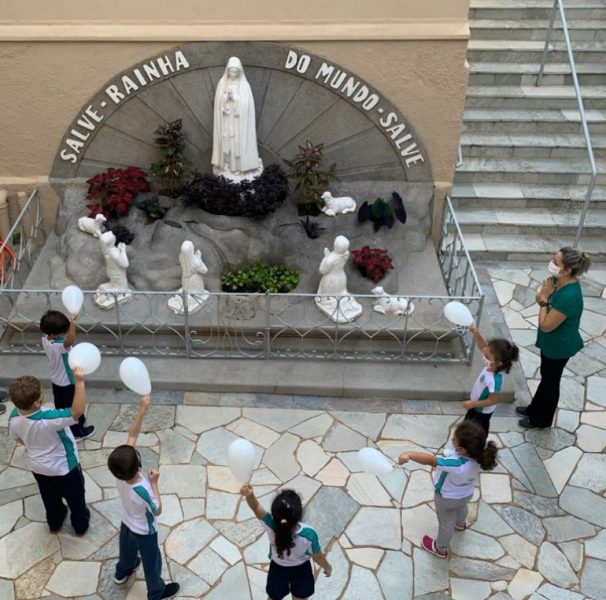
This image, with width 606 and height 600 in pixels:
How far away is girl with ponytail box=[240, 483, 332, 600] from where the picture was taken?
3629 mm

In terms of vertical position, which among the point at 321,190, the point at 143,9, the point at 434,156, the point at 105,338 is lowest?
the point at 105,338

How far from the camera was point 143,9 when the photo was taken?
23.1 ft

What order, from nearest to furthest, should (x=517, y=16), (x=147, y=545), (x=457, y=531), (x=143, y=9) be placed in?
1. (x=147, y=545)
2. (x=457, y=531)
3. (x=143, y=9)
4. (x=517, y=16)

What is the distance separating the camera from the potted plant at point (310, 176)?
24.2 feet

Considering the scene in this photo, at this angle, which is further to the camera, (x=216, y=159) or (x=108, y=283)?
(x=216, y=159)

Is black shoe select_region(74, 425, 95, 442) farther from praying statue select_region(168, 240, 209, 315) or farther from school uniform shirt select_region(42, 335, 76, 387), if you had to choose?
praying statue select_region(168, 240, 209, 315)

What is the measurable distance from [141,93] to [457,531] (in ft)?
17.7

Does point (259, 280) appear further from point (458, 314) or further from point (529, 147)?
point (529, 147)

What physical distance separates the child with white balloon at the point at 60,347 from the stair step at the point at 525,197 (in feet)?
17.0

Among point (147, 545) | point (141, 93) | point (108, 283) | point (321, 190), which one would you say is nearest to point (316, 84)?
point (321, 190)

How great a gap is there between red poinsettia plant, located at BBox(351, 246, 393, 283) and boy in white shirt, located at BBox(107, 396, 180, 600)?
3236 millimetres

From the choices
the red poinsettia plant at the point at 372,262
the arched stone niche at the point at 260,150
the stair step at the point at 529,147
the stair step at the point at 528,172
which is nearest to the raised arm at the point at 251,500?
the arched stone niche at the point at 260,150

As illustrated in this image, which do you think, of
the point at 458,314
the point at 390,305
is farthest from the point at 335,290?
the point at 458,314

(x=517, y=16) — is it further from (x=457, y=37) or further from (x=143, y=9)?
(x=143, y=9)
